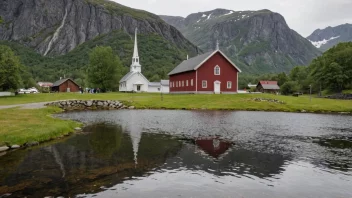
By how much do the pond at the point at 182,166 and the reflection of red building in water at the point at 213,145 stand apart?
6 cm

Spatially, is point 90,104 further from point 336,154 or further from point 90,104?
point 336,154

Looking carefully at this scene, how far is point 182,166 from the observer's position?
47.5 feet

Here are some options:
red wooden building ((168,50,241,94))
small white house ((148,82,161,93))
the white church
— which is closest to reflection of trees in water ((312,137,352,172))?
red wooden building ((168,50,241,94))

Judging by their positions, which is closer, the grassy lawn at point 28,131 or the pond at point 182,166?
the pond at point 182,166

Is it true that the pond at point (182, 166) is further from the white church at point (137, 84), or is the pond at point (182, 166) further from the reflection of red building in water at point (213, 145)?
the white church at point (137, 84)

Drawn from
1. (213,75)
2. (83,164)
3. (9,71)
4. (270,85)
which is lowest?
(83,164)

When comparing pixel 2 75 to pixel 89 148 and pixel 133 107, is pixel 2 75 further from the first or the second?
pixel 89 148

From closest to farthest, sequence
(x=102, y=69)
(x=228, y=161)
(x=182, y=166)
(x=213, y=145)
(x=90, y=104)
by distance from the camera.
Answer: (x=182, y=166), (x=228, y=161), (x=213, y=145), (x=90, y=104), (x=102, y=69)

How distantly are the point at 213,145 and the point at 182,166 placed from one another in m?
5.24

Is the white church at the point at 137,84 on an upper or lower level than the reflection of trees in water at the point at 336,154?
upper

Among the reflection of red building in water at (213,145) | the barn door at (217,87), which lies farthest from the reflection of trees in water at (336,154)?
the barn door at (217,87)

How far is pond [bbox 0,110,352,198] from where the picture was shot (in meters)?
11.2

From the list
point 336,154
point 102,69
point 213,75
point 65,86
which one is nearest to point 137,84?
point 102,69

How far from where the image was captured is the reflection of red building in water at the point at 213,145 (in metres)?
17.1
